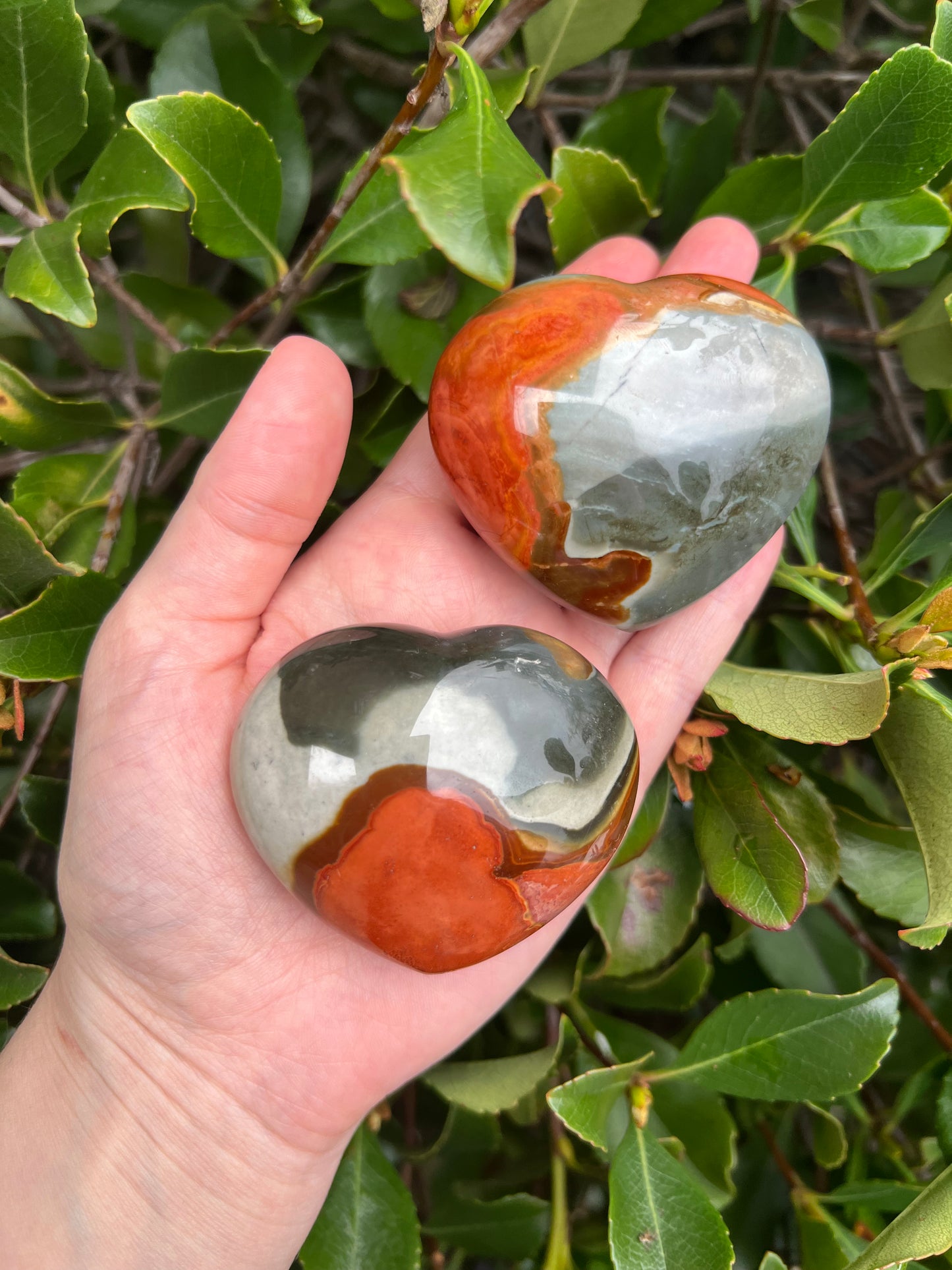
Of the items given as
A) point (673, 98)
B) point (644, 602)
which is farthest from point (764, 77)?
point (644, 602)

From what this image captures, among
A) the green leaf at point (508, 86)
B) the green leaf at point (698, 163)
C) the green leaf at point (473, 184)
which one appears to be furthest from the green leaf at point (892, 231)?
the green leaf at point (473, 184)

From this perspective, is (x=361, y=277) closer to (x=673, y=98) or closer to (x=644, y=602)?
(x=644, y=602)

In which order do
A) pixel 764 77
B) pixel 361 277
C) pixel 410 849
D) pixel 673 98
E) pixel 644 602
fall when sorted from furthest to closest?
pixel 673 98 < pixel 764 77 < pixel 361 277 < pixel 644 602 < pixel 410 849

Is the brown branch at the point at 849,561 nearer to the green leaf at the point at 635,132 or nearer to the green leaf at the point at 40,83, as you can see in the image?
the green leaf at the point at 635,132

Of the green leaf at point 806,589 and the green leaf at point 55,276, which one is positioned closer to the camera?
the green leaf at point 55,276

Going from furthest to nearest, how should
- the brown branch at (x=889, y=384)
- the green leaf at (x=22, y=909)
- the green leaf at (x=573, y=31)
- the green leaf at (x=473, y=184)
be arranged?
the brown branch at (x=889, y=384) < the green leaf at (x=22, y=909) < the green leaf at (x=573, y=31) < the green leaf at (x=473, y=184)

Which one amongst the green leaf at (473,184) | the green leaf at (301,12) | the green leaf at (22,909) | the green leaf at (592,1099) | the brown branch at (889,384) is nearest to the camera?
the green leaf at (473,184)

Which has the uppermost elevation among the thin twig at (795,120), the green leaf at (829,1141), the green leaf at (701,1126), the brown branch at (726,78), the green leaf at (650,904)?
the brown branch at (726,78)

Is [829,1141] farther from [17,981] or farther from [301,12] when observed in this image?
[301,12]
